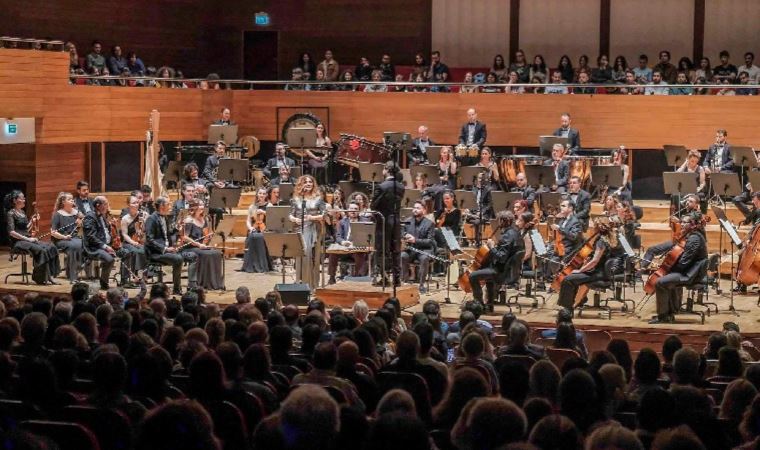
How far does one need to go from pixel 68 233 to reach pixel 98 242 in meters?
0.89

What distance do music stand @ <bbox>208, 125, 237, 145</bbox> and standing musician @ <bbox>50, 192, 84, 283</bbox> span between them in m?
4.96

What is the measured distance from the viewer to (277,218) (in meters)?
16.1

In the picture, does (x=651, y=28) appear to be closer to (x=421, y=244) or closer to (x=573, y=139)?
(x=573, y=139)

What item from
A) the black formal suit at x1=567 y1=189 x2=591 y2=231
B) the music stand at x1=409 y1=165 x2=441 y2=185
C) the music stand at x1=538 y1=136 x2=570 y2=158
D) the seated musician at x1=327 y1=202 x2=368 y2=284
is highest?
the music stand at x1=538 y1=136 x2=570 y2=158

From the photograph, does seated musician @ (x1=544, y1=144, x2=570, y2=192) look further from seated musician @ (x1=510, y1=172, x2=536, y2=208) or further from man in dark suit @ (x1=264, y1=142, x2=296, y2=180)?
man in dark suit @ (x1=264, y1=142, x2=296, y2=180)

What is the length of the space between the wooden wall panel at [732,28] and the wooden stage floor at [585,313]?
8.82m

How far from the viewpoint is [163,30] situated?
1027 inches

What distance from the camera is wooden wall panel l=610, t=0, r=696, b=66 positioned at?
24922 mm

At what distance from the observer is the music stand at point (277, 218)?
1606 centimetres

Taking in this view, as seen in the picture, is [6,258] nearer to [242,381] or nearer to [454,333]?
[454,333]

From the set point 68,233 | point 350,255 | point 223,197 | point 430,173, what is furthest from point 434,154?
point 68,233

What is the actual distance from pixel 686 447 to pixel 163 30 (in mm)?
23128

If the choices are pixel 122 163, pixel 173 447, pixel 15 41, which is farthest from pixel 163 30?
pixel 173 447

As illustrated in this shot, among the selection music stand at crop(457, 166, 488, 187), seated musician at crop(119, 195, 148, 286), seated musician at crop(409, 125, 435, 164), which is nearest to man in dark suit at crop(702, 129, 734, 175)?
music stand at crop(457, 166, 488, 187)
